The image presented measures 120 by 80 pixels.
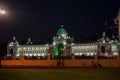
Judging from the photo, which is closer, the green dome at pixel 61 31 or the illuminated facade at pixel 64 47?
the illuminated facade at pixel 64 47

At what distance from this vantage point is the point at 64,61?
40.5 m

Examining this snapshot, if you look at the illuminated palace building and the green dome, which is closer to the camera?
the illuminated palace building

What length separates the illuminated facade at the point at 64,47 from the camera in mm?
142587

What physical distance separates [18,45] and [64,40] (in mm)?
27009

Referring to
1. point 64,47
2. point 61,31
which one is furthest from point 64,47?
point 61,31

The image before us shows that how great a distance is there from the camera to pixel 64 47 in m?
154

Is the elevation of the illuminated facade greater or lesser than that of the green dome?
lesser

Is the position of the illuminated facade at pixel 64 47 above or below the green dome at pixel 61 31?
below

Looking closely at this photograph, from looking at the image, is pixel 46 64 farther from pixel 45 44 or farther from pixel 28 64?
pixel 45 44

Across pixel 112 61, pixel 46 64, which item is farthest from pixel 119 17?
pixel 46 64

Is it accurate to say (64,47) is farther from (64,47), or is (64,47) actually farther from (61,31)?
(61,31)

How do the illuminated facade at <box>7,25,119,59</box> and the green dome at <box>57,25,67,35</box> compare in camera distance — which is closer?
the illuminated facade at <box>7,25,119,59</box>

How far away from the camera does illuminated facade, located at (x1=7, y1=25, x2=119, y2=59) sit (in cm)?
14259

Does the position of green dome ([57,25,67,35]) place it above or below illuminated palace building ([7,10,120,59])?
above
